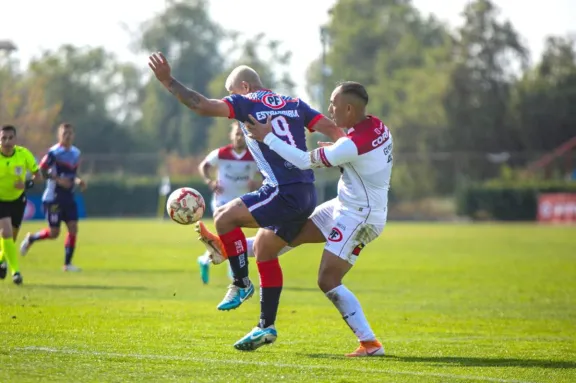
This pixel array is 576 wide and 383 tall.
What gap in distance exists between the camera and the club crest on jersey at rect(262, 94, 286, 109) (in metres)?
9.38

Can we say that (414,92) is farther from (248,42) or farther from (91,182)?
(91,182)

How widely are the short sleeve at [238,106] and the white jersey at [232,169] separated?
346 inches

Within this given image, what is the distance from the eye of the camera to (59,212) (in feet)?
62.2

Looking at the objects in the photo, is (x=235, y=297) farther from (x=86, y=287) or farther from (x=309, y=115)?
(x=86, y=287)

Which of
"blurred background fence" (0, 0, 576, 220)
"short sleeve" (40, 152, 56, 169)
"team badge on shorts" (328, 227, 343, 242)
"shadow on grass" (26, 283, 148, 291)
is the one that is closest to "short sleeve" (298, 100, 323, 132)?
"team badge on shorts" (328, 227, 343, 242)

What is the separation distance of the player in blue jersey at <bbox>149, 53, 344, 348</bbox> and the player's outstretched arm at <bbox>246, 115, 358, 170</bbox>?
175mm

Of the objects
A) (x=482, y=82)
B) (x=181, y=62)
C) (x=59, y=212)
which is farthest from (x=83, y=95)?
(x=59, y=212)

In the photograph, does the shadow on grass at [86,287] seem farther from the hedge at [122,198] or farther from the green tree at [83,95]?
the green tree at [83,95]

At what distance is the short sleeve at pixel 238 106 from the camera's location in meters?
9.20

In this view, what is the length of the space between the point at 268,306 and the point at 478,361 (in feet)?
6.25

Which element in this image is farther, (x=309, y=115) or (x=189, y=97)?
(x=309, y=115)

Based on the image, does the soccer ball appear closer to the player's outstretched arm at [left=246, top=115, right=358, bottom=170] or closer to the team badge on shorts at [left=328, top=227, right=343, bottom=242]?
the player's outstretched arm at [left=246, top=115, right=358, bottom=170]

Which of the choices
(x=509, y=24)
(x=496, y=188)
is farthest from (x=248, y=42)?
(x=496, y=188)

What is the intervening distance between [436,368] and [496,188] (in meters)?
49.3
